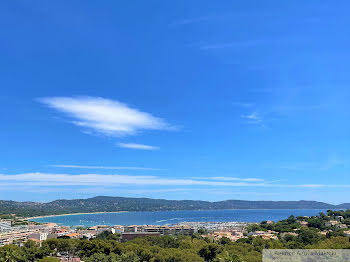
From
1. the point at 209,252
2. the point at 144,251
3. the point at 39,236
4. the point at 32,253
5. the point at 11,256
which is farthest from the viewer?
the point at 39,236

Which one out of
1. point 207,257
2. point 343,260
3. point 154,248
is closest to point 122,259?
point 154,248

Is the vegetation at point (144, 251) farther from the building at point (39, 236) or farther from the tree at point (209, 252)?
the building at point (39, 236)

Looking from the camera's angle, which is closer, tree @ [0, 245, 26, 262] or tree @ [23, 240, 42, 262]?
tree @ [0, 245, 26, 262]

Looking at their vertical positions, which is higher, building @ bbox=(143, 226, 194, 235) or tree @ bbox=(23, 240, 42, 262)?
tree @ bbox=(23, 240, 42, 262)

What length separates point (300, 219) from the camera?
85.2m

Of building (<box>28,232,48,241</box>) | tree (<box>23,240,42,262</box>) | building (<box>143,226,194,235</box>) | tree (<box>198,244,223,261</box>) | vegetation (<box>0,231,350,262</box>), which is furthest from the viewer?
building (<box>143,226,194,235</box>)

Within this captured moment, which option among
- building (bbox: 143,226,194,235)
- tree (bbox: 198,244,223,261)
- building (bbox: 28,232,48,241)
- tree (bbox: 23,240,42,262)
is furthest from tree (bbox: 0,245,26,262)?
building (bbox: 143,226,194,235)

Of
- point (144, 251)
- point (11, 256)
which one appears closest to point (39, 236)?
point (11, 256)

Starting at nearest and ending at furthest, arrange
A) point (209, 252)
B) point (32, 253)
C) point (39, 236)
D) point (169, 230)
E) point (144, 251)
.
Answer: point (144, 251) < point (209, 252) < point (32, 253) < point (39, 236) < point (169, 230)

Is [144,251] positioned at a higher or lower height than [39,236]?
higher

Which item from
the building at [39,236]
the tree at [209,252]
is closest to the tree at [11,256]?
the tree at [209,252]

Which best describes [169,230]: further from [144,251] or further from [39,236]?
[144,251]

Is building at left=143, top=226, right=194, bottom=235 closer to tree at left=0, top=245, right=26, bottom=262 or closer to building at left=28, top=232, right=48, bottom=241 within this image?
building at left=28, top=232, right=48, bottom=241

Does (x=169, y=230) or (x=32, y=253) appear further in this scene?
(x=169, y=230)
